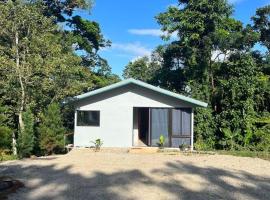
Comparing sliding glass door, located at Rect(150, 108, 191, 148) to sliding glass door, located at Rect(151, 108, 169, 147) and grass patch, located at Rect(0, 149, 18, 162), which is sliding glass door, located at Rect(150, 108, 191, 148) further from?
grass patch, located at Rect(0, 149, 18, 162)

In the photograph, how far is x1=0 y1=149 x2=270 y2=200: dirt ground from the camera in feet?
35.1

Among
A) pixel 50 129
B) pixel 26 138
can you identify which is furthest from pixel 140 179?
pixel 50 129

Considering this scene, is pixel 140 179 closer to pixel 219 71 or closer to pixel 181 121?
pixel 181 121

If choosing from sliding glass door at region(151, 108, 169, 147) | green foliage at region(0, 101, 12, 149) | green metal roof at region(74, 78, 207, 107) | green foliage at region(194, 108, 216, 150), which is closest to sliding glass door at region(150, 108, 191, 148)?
sliding glass door at region(151, 108, 169, 147)

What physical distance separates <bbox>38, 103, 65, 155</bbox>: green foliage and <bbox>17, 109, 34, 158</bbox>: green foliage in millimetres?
628

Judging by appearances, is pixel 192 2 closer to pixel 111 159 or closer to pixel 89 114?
pixel 89 114

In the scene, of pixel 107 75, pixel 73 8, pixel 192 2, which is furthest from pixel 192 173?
pixel 107 75

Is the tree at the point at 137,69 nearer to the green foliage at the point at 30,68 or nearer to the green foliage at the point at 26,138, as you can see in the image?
the green foliage at the point at 30,68

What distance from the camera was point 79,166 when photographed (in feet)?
48.7

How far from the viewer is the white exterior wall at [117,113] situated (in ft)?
75.2

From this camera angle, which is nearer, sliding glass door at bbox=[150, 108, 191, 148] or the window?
sliding glass door at bbox=[150, 108, 191, 148]

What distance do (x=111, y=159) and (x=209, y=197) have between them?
7424mm

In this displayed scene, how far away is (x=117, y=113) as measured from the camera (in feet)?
75.6

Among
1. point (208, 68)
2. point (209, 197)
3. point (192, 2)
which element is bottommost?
point (209, 197)
